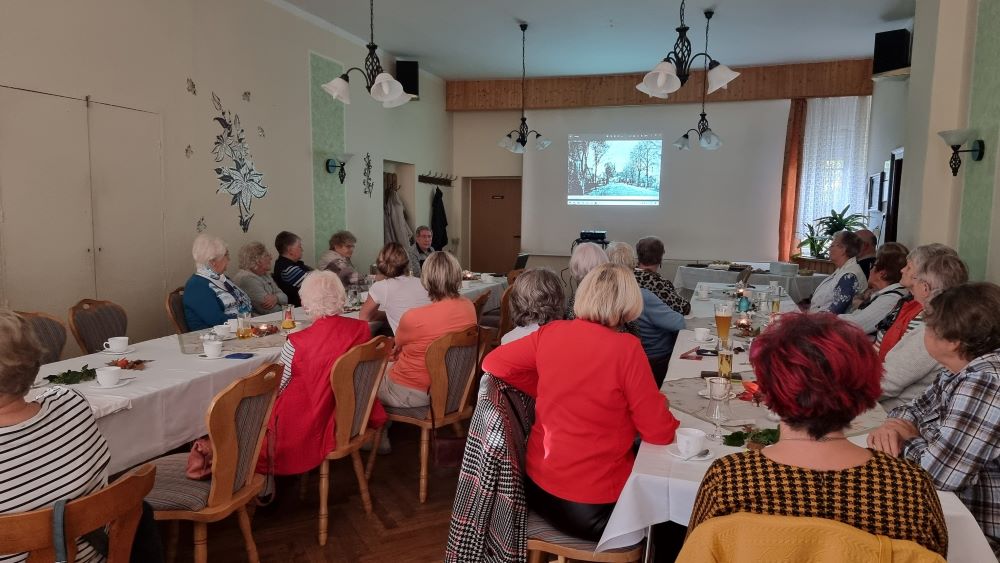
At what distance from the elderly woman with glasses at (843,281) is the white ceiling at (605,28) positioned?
2.63m

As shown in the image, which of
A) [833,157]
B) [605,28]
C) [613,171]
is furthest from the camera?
[613,171]

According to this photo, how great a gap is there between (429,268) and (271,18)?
4.26 meters

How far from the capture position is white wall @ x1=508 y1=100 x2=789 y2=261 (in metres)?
9.48

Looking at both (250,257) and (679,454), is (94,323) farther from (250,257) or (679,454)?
(679,454)

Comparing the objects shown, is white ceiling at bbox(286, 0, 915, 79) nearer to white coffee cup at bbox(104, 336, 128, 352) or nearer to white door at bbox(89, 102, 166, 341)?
white door at bbox(89, 102, 166, 341)

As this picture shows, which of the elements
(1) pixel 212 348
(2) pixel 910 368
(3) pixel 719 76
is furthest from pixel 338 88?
(2) pixel 910 368

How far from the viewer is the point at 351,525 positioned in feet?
10.3

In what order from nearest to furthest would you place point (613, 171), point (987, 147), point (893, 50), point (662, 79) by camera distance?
point (987, 147)
point (662, 79)
point (893, 50)
point (613, 171)

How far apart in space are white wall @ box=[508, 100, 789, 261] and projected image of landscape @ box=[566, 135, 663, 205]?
0.38 ft

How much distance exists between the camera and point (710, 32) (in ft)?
24.5

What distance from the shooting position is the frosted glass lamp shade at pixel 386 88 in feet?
15.8

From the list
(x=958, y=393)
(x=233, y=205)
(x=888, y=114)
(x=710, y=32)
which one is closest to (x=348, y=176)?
(x=233, y=205)

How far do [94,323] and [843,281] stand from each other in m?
5.24

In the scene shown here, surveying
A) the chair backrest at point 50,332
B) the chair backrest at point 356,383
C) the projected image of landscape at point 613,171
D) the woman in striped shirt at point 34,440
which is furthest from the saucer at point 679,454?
the projected image of landscape at point 613,171
